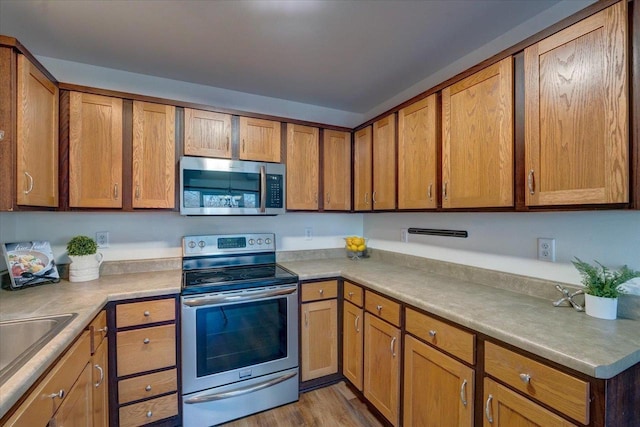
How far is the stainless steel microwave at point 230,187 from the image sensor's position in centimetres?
198

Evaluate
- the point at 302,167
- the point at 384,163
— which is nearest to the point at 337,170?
the point at 302,167

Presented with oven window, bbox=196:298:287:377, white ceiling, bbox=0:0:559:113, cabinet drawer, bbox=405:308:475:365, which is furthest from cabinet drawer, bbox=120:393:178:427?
white ceiling, bbox=0:0:559:113

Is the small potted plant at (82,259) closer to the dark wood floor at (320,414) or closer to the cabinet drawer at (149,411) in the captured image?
the cabinet drawer at (149,411)

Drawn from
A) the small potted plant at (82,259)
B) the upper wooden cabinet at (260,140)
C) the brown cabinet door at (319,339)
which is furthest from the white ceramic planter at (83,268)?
the brown cabinet door at (319,339)

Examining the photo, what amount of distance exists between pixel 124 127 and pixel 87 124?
0.64 feet

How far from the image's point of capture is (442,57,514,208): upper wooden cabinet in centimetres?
138

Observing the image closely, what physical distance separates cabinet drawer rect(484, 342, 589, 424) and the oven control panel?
5.91ft

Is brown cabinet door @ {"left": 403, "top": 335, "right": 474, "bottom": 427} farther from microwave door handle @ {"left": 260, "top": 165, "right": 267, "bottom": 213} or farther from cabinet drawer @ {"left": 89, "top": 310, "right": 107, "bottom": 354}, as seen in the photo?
cabinet drawer @ {"left": 89, "top": 310, "right": 107, "bottom": 354}

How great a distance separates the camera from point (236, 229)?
247 cm

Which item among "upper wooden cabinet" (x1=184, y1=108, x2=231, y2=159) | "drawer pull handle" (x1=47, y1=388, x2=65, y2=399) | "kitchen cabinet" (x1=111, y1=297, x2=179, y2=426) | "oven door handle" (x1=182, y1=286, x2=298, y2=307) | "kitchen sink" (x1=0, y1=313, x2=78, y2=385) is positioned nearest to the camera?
"drawer pull handle" (x1=47, y1=388, x2=65, y2=399)

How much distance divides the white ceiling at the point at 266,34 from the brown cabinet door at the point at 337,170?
502 millimetres

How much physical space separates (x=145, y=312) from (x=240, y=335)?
0.60 m

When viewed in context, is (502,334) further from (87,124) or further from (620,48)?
(87,124)

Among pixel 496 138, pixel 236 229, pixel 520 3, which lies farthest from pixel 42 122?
pixel 520 3
